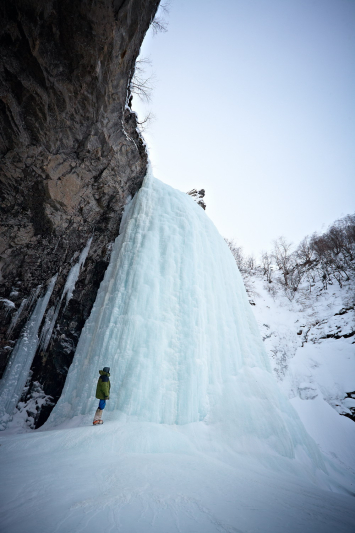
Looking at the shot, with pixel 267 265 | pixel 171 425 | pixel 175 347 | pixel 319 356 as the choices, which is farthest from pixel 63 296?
pixel 267 265

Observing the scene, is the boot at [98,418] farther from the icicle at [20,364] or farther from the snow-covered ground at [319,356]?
the snow-covered ground at [319,356]

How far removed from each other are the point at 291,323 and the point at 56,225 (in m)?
10.5

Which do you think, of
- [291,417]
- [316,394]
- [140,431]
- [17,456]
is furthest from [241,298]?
[17,456]

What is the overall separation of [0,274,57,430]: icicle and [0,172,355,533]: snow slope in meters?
1.31

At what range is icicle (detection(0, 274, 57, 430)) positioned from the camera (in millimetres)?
4395

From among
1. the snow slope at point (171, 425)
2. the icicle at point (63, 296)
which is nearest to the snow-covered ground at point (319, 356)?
the snow slope at point (171, 425)

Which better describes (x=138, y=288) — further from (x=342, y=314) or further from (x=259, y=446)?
(x=342, y=314)

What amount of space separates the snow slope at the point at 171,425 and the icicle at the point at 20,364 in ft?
4.29

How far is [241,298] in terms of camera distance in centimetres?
634

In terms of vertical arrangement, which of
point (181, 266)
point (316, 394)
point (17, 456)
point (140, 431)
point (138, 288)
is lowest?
point (17, 456)

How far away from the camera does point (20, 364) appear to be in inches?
187

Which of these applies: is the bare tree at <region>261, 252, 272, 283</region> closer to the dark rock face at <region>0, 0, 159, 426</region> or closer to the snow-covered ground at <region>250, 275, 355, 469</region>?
the snow-covered ground at <region>250, 275, 355, 469</region>

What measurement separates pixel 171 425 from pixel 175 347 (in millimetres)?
1197

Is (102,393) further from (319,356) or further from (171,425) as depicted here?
(319,356)
